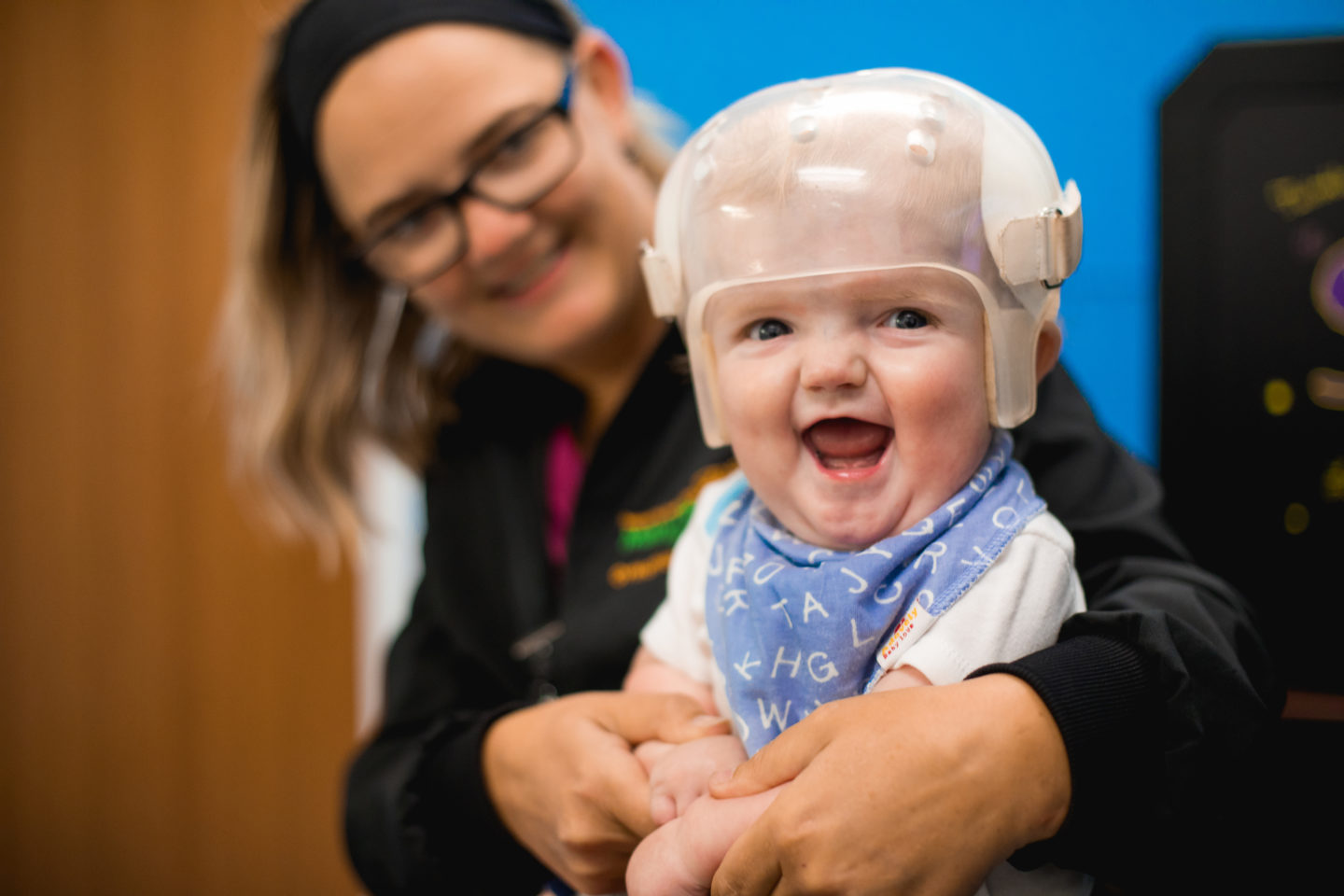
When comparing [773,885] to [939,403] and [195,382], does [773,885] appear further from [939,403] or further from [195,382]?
[195,382]

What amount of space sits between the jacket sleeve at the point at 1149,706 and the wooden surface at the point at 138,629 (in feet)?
5.49

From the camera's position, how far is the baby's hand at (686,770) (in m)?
0.58

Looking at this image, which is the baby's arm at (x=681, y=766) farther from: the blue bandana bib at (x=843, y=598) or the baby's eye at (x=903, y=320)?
the baby's eye at (x=903, y=320)

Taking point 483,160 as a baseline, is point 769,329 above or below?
below

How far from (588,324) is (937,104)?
50cm

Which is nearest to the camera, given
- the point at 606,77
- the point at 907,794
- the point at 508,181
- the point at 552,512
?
the point at 907,794

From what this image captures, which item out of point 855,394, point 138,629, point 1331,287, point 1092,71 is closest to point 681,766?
point 855,394

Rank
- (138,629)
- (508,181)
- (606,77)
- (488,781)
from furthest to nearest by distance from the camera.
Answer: (138,629) < (606,77) < (508,181) < (488,781)

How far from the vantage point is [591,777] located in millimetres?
653

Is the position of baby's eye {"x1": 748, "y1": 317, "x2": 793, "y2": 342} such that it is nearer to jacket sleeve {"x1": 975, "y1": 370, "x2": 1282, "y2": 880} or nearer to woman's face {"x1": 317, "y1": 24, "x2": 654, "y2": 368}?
jacket sleeve {"x1": 975, "y1": 370, "x2": 1282, "y2": 880}

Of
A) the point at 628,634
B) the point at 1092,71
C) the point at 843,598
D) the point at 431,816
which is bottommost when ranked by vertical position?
the point at 431,816

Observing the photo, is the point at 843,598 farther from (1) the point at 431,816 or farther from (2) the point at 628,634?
(1) the point at 431,816

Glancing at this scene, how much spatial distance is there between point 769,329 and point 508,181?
0.45 m

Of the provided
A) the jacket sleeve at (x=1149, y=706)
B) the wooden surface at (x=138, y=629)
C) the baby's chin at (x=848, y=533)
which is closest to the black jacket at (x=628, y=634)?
the jacket sleeve at (x=1149, y=706)
